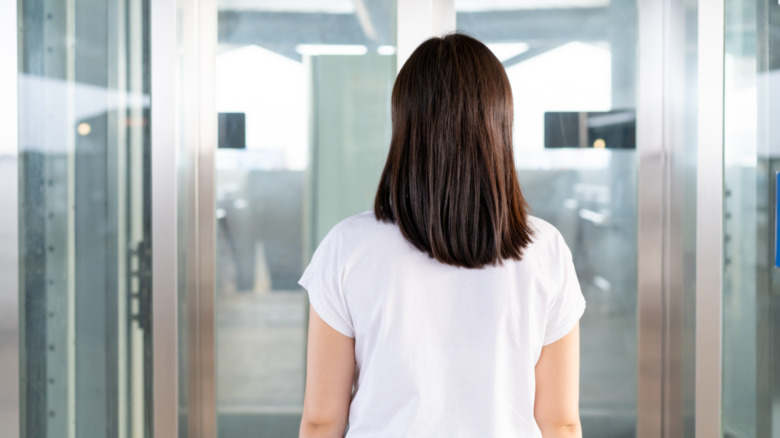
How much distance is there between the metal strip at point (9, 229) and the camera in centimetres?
224

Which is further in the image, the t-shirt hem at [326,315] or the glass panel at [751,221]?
the glass panel at [751,221]

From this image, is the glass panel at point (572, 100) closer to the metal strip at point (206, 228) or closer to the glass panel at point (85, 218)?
the metal strip at point (206, 228)

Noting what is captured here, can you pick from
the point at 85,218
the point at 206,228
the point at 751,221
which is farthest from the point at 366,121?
the point at 751,221

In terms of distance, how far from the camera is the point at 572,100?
2594 millimetres

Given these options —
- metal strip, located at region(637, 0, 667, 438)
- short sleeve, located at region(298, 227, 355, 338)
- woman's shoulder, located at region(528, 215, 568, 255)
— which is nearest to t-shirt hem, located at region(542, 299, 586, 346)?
woman's shoulder, located at region(528, 215, 568, 255)

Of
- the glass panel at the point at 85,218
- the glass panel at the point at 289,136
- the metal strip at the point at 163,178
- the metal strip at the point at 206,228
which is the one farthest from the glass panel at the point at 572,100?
the glass panel at the point at 85,218

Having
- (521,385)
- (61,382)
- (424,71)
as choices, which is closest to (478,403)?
(521,385)

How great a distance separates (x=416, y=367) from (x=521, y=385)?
18cm

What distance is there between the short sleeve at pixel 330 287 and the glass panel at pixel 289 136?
58.3 inches

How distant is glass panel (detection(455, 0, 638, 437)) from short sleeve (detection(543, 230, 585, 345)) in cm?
149

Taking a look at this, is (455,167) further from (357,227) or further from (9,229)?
(9,229)

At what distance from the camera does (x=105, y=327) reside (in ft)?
8.00

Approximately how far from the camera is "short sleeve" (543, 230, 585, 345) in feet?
3.62

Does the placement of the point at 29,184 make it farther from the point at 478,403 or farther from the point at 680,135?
the point at 680,135
